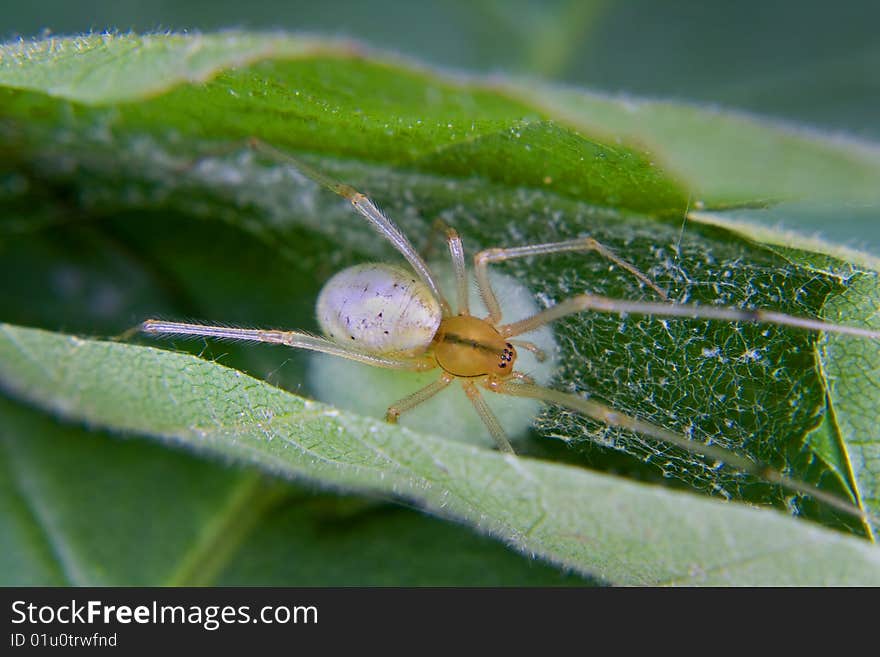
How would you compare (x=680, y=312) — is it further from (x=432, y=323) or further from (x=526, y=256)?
(x=432, y=323)

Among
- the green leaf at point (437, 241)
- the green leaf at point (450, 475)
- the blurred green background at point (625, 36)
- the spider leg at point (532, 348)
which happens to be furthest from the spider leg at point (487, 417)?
the blurred green background at point (625, 36)

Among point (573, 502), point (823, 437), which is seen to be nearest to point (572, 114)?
point (573, 502)

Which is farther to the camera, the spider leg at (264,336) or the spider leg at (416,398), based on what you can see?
the spider leg at (264,336)

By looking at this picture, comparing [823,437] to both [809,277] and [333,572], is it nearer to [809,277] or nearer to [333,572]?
[809,277]

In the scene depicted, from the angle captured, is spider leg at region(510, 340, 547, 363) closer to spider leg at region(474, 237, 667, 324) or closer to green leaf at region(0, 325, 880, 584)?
spider leg at region(474, 237, 667, 324)

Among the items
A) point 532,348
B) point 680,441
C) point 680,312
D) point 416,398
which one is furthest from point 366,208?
point 680,441

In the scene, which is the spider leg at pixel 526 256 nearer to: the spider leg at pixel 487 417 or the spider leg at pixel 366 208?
the spider leg at pixel 366 208
